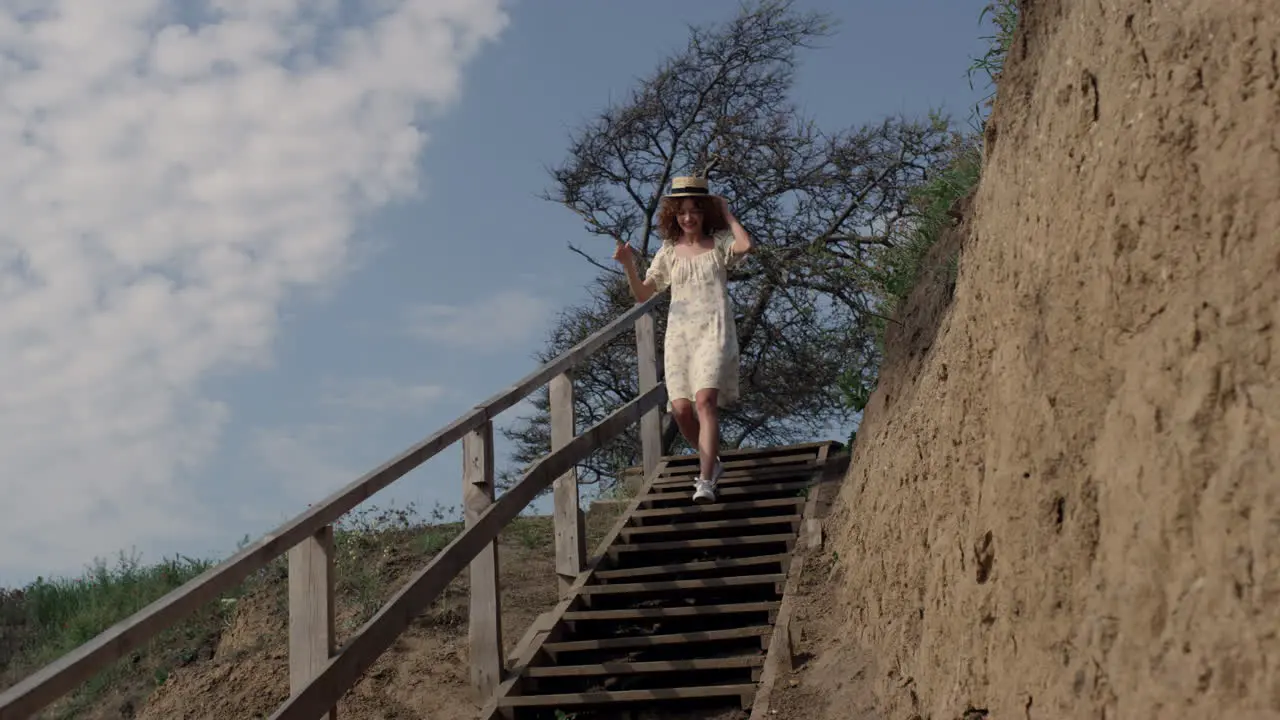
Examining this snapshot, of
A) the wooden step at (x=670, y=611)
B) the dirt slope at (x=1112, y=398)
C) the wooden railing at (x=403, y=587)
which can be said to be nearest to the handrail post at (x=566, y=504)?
the wooden railing at (x=403, y=587)

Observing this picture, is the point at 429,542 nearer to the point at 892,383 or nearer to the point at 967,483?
the point at 892,383

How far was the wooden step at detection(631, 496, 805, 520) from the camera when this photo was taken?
29.0 feet

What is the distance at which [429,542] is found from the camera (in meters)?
10.5

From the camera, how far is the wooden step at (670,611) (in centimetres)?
758

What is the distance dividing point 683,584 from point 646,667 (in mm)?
923

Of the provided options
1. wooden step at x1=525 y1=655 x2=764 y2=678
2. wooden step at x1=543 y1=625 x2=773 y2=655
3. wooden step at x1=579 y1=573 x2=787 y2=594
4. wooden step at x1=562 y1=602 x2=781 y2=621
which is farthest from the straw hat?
wooden step at x1=525 y1=655 x2=764 y2=678

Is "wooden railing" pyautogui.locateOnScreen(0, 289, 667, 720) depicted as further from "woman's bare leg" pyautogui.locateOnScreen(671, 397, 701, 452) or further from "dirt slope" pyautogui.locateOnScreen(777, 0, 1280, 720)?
"dirt slope" pyautogui.locateOnScreen(777, 0, 1280, 720)

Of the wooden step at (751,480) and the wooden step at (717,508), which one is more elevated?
the wooden step at (751,480)

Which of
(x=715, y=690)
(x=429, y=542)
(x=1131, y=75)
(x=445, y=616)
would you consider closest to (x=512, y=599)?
(x=445, y=616)

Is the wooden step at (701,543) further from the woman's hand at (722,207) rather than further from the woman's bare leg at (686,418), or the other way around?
the woman's hand at (722,207)

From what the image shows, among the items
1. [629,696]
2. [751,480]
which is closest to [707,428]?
[751,480]

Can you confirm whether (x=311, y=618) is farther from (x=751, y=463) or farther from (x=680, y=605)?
(x=751, y=463)

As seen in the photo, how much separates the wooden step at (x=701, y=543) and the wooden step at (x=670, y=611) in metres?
0.58

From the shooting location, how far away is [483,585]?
7238mm
